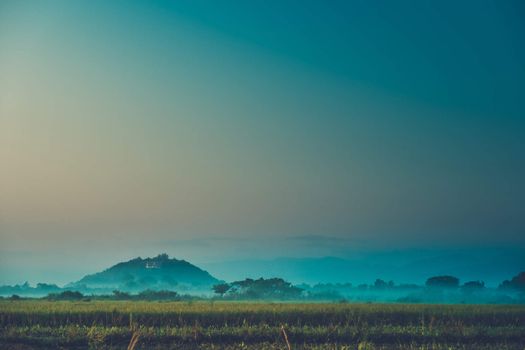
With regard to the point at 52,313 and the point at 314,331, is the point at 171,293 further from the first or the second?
the point at 314,331

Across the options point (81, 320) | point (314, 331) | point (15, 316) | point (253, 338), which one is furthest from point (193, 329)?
point (15, 316)

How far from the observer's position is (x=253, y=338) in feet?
86.2

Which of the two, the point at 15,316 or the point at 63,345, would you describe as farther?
the point at 15,316

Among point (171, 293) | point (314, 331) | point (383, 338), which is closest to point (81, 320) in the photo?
point (314, 331)

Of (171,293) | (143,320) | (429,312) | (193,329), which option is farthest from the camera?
A: (171,293)

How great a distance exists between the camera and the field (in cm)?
2442

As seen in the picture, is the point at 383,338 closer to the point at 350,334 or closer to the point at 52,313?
the point at 350,334

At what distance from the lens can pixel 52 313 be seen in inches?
1240

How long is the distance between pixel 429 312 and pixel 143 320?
16.8 meters

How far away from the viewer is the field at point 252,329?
24422mm

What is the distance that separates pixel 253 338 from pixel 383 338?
558 centimetres

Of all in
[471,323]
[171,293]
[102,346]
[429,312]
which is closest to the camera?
[102,346]

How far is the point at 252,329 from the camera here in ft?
88.6

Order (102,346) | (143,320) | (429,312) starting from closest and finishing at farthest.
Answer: (102,346), (143,320), (429,312)
